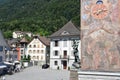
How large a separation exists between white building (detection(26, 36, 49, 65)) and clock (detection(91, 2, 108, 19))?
36.8m

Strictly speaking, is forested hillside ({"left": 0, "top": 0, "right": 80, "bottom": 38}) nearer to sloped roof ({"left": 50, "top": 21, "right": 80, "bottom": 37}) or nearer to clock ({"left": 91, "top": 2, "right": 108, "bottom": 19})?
sloped roof ({"left": 50, "top": 21, "right": 80, "bottom": 37})

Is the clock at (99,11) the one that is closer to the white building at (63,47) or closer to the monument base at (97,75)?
the monument base at (97,75)

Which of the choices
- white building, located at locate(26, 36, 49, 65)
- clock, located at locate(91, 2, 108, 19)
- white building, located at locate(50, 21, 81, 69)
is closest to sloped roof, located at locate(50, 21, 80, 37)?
white building, located at locate(50, 21, 81, 69)

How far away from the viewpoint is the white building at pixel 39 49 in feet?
201

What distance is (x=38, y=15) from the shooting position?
131 meters

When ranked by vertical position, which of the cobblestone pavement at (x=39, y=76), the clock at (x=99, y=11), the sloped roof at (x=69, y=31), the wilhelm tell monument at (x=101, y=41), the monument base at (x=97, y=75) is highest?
the sloped roof at (x=69, y=31)

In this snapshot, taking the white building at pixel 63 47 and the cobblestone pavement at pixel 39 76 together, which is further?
the white building at pixel 63 47

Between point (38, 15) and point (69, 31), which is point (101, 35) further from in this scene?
point (38, 15)

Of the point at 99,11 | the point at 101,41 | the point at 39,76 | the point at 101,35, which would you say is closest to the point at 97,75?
the point at 101,41

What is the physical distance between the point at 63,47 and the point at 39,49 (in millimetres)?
9342

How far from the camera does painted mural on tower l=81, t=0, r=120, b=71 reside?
77.5ft

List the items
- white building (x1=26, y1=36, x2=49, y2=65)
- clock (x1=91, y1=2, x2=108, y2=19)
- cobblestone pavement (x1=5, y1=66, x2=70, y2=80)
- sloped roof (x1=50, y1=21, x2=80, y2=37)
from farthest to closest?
white building (x1=26, y1=36, x2=49, y2=65), sloped roof (x1=50, y1=21, x2=80, y2=37), cobblestone pavement (x1=5, y1=66, x2=70, y2=80), clock (x1=91, y1=2, x2=108, y2=19)

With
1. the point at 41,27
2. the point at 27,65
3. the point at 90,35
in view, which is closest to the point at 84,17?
the point at 90,35

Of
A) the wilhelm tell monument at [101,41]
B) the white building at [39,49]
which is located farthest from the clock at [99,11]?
the white building at [39,49]
